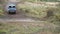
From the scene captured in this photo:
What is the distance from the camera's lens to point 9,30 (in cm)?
1238

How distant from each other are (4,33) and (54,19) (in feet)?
17.8

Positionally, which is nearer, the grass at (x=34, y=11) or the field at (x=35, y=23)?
the field at (x=35, y=23)

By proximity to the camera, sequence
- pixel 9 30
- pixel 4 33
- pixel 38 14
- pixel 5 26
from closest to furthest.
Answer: pixel 4 33 → pixel 9 30 → pixel 5 26 → pixel 38 14

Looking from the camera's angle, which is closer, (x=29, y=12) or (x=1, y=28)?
(x=1, y=28)

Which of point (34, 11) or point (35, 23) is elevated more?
point (34, 11)

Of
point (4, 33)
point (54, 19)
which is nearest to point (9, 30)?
point (4, 33)

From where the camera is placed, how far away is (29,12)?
2025 centimetres

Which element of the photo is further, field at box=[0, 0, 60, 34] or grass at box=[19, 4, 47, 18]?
grass at box=[19, 4, 47, 18]

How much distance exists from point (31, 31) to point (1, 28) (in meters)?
2.30

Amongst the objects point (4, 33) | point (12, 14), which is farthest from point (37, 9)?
point (4, 33)

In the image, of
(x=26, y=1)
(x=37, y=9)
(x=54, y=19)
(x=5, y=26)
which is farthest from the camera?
(x=26, y=1)

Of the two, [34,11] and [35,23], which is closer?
[35,23]

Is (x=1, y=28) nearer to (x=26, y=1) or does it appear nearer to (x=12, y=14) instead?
(x=12, y=14)

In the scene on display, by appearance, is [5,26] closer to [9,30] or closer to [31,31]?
[9,30]
